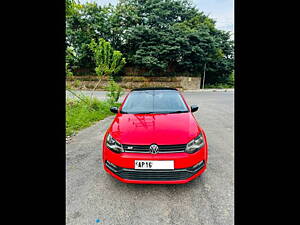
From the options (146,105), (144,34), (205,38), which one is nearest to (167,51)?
(144,34)

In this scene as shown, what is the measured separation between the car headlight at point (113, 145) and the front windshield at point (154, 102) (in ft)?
2.36

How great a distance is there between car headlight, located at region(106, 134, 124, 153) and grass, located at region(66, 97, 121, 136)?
8.55 feet

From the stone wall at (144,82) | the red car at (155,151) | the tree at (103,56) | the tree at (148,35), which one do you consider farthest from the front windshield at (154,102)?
the stone wall at (144,82)

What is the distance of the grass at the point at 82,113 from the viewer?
453 centimetres

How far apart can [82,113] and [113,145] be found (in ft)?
14.3

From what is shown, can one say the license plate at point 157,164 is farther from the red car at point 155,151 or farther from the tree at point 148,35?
the tree at point 148,35

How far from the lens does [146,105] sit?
272cm

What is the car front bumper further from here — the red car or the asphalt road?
the asphalt road

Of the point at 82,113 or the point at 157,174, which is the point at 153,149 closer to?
the point at 157,174

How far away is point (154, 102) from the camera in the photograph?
9.20 ft

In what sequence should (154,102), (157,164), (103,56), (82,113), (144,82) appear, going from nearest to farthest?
(157,164) → (154,102) → (82,113) → (103,56) → (144,82)

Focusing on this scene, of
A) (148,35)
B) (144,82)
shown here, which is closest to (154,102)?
(144,82)

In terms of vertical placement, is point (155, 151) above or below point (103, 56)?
below
